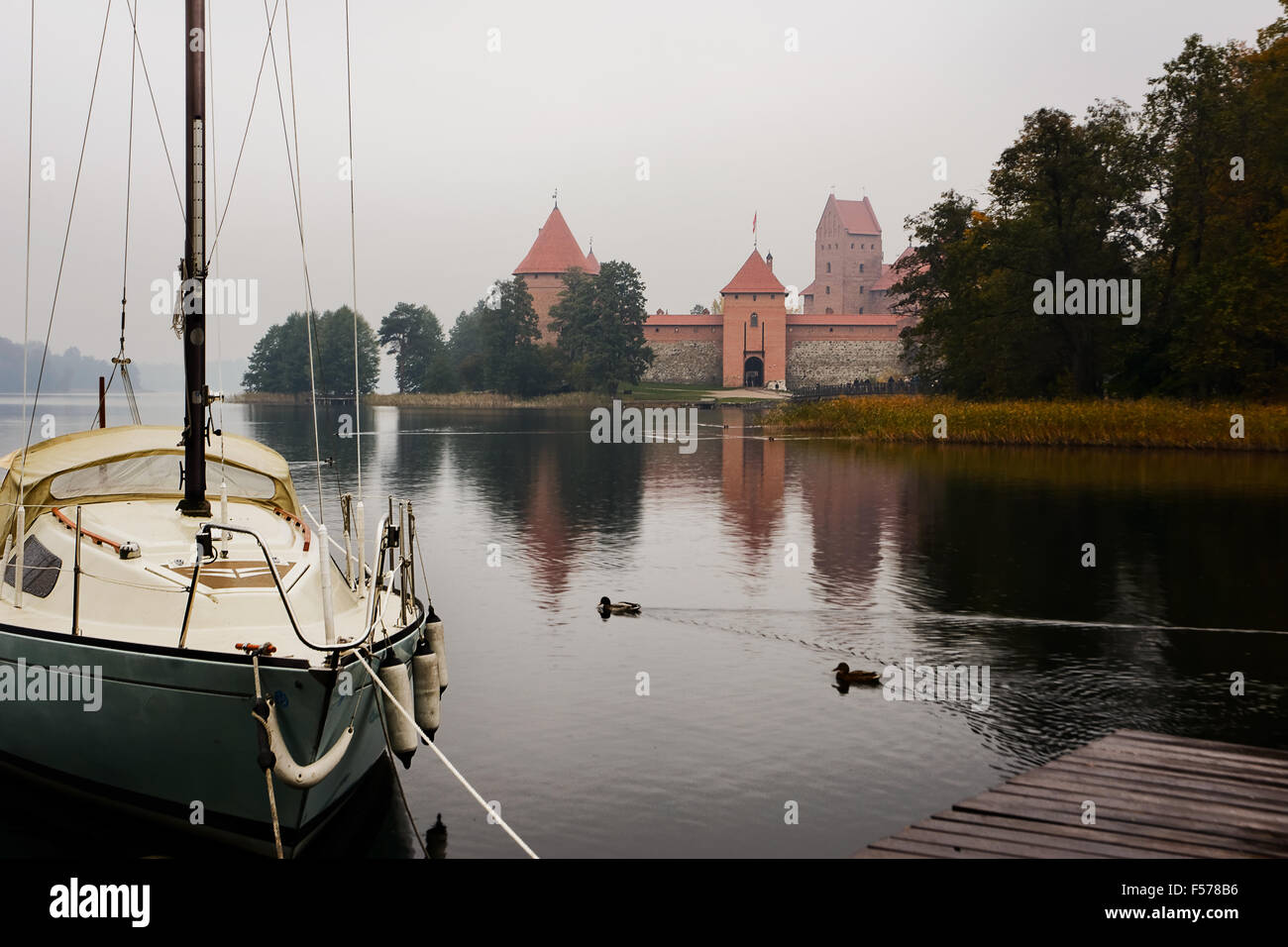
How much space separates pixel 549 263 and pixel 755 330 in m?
27.3

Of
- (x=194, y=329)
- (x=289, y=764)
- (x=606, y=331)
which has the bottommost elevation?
(x=289, y=764)

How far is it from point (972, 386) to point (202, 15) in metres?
49.5

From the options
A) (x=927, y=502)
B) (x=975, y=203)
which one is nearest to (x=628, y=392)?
(x=975, y=203)

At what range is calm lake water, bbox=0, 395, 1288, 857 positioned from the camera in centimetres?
868

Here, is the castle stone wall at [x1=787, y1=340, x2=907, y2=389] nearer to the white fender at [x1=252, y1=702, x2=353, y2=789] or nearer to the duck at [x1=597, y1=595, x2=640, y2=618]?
the duck at [x1=597, y1=595, x2=640, y2=618]

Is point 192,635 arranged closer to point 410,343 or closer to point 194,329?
point 194,329

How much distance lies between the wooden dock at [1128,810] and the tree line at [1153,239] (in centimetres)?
3944

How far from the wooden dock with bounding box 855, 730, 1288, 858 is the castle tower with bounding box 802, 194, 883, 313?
161 meters

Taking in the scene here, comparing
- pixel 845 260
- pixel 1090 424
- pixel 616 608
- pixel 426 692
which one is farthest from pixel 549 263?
pixel 426 692

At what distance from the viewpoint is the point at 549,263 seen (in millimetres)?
133500

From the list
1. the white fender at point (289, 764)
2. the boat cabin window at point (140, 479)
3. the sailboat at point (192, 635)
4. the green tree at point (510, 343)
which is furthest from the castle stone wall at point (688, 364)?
the white fender at point (289, 764)

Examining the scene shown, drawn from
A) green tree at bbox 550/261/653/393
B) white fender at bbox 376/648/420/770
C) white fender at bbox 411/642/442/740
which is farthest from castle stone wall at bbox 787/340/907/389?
white fender at bbox 376/648/420/770

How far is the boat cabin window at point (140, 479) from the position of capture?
1027cm

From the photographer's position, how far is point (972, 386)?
56031mm
